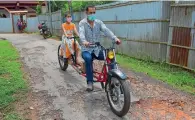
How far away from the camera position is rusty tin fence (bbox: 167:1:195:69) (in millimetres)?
6664

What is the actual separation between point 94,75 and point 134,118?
1509mm

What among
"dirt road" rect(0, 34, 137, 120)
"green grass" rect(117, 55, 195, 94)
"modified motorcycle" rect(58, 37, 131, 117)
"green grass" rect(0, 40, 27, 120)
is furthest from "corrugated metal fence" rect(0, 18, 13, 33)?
"modified motorcycle" rect(58, 37, 131, 117)

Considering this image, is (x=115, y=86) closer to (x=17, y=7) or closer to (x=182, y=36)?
(x=182, y=36)

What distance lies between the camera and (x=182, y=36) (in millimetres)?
7020

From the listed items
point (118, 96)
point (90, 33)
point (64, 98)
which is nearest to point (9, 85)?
point (64, 98)

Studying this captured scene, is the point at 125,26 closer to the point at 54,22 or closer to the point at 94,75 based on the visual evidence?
the point at 94,75

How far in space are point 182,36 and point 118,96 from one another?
3.63 metres

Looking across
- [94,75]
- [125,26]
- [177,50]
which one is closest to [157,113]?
[94,75]

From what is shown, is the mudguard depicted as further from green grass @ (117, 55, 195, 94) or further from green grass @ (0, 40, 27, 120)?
green grass @ (117, 55, 195, 94)

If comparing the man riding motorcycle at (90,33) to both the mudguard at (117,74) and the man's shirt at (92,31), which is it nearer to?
the man's shirt at (92,31)

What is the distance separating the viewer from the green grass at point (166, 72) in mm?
5912

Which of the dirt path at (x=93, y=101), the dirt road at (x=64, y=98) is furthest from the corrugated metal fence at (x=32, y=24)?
the dirt path at (x=93, y=101)

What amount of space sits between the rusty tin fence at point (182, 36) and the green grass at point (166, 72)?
27 centimetres

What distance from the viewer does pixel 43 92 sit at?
555 cm
